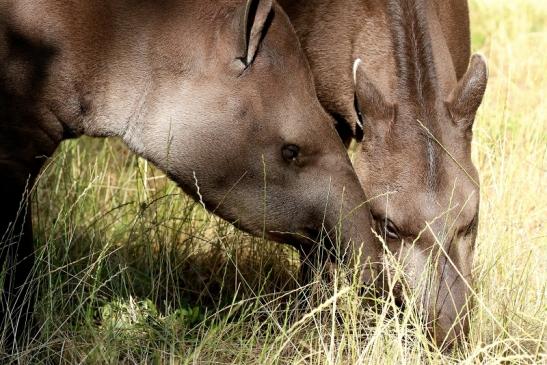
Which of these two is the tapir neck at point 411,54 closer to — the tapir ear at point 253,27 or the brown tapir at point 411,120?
the brown tapir at point 411,120

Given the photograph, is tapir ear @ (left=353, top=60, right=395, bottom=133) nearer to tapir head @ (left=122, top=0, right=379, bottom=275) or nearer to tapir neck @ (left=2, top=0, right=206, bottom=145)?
tapir head @ (left=122, top=0, right=379, bottom=275)

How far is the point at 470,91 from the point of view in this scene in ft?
19.8

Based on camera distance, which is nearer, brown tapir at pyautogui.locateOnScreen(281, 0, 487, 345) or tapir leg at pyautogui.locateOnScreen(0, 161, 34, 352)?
tapir leg at pyautogui.locateOnScreen(0, 161, 34, 352)

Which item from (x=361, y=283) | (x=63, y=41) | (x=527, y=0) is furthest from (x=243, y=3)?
(x=527, y=0)

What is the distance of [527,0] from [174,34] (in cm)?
673

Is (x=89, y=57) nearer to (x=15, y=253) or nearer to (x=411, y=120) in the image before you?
(x=15, y=253)

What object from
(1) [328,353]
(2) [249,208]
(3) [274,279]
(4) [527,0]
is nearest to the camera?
(1) [328,353]

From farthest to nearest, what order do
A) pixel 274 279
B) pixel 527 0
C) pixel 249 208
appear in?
pixel 527 0
pixel 274 279
pixel 249 208

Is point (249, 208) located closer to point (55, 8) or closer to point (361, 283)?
point (361, 283)

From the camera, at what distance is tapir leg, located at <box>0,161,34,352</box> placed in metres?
5.40

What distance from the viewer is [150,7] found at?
5.54 metres

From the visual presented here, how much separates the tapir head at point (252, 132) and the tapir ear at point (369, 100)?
47 centimetres

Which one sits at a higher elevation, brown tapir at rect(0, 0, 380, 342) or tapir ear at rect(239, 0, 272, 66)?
tapir ear at rect(239, 0, 272, 66)

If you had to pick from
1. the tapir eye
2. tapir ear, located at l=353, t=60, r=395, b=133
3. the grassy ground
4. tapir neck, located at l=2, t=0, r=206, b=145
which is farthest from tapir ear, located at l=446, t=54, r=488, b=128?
tapir neck, located at l=2, t=0, r=206, b=145
